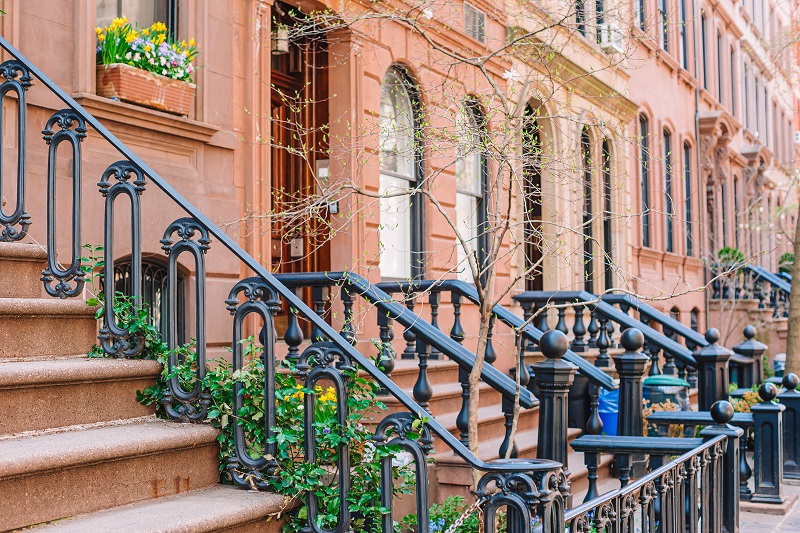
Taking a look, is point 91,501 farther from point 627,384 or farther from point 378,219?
point 378,219

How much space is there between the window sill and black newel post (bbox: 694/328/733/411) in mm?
4517

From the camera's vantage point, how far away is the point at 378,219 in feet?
31.1

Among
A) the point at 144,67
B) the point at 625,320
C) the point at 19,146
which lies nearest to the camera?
the point at 19,146

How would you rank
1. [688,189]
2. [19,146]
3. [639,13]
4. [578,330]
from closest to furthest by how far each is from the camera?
1. [19,146]
2. [578,330]
3. [639,13]
4. [688,189]

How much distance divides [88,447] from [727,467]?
13.9ft

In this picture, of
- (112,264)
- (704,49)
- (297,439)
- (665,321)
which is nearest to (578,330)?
(665,321)

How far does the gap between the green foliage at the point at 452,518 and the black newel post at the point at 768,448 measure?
2713mm

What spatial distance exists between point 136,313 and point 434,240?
626cm

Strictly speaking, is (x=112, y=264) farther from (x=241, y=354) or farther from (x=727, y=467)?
(x=727, y=467)

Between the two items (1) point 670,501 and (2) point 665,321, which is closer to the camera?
(1) point 670,501

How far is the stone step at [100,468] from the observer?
3.47 meters

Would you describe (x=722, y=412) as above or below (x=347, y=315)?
below

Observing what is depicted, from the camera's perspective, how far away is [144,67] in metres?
Answer: 6.97

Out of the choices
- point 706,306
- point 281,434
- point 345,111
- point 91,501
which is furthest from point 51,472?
point 706,306
